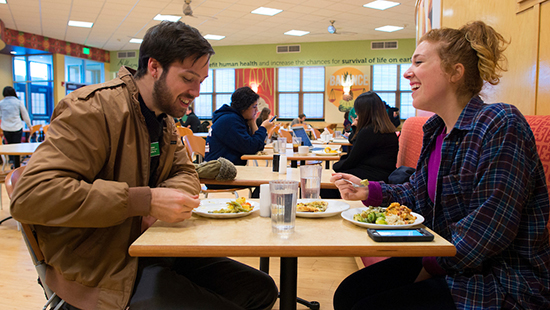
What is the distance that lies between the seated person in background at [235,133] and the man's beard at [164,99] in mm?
2177

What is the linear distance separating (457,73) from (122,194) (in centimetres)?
110

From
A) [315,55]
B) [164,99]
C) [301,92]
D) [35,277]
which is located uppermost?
[315,55]

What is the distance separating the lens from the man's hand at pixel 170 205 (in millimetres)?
1118

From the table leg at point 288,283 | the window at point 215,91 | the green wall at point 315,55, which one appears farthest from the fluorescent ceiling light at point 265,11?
the table leg at point 288,283

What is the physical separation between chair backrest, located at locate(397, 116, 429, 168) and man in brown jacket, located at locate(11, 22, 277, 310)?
1.80 metres

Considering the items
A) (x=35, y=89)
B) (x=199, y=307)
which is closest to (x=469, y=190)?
(x=199, y=307)

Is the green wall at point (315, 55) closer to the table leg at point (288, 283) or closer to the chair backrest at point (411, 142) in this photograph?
the chair backrest at point (411, 142)

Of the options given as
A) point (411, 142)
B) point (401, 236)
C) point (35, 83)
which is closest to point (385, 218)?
point (401, 236)

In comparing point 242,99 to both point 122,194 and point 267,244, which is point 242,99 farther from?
point 267,244

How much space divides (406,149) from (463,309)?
7.25ft

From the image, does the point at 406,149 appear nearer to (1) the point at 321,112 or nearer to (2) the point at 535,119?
(2) the point at 535,119

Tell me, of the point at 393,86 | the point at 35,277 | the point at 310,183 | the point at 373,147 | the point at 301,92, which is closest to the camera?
the point at 310,183

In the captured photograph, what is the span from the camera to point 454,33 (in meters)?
1.32

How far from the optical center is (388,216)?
1190mm
